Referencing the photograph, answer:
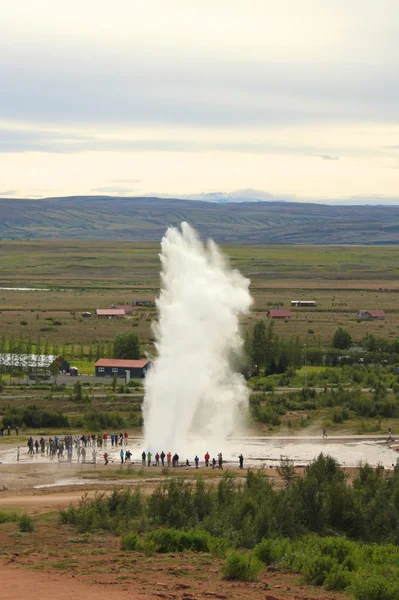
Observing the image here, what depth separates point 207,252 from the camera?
A: 4691cm

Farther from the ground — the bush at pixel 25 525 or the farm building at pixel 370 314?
the farm building at pixel 370 314

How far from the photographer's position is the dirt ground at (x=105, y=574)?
17.9 m

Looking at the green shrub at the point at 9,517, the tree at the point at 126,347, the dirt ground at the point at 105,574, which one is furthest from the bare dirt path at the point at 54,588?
the tree at the point at 126,347

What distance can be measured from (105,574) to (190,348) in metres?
24.7

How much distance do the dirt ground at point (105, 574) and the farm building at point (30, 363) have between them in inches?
1649

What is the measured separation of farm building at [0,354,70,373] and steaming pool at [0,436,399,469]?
77.6ft

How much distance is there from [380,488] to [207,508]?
4923 mm

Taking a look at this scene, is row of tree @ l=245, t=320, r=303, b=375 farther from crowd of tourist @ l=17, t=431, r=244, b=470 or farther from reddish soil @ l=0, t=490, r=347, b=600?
reddish soil @ l=0, t=490, r=347, b=600

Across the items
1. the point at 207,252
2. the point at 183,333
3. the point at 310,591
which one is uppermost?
the point at 207,252

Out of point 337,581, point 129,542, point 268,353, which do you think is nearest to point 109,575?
point 129,542

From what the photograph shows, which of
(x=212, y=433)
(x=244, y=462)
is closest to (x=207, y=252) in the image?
(x=212, y=433)

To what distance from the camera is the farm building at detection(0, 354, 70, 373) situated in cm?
6731

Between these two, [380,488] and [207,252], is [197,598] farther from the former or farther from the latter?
[207,252]

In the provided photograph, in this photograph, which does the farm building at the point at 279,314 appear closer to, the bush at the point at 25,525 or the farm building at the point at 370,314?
the farm building at the point at 370,314
